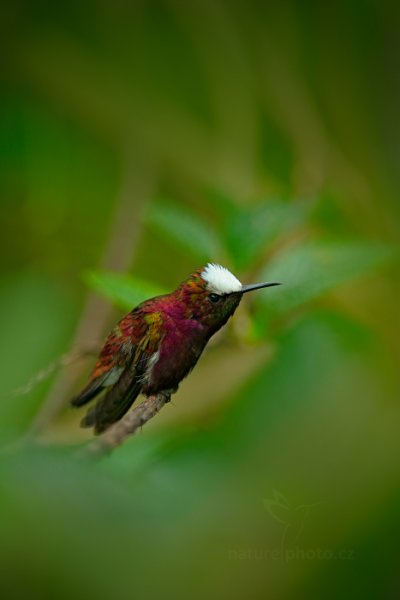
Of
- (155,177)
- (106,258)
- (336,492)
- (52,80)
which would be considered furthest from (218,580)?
(52,80)

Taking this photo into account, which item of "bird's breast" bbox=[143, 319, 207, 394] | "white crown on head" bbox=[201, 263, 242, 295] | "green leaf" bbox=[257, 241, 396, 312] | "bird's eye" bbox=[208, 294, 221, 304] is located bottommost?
"bird's breast" bbox=[143, 319, 207, 394]

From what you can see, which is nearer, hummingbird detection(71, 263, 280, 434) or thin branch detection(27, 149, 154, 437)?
hummingbird detection(71, 263, 280, 434)

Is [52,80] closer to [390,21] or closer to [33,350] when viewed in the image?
[390,21]

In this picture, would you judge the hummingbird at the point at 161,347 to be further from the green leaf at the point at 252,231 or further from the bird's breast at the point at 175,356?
the green leaf at the point at 252,231

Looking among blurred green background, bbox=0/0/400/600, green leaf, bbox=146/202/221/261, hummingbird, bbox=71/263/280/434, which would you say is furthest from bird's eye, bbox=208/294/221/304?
green leaf, bbox=146/202/221/261

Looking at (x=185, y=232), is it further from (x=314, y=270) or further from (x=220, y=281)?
(x=220, y=281)

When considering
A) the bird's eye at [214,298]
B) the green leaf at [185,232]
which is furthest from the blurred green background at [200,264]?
the bird's eye at [214,298]

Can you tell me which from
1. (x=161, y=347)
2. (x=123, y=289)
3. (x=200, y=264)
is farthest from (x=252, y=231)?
(x=161, y=347)

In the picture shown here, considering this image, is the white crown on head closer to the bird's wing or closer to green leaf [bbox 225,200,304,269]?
the bird's wing
